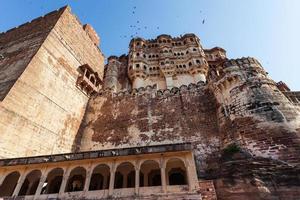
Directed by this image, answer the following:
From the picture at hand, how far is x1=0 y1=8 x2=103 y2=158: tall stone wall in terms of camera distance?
10.1 m

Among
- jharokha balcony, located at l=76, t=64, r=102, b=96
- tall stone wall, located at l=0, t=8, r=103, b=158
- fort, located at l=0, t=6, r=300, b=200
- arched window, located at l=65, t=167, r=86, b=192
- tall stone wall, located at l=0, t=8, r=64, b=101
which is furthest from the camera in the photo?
jharokha balcony, located at l=76, t=64, r=102, b=96

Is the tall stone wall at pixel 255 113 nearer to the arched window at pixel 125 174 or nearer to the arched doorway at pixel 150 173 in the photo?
the arched doorway at pixel 150 173

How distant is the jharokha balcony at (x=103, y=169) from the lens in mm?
7316

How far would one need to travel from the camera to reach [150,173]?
9.96 m

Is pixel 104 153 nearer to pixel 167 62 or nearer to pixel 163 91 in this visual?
pixel 163 91

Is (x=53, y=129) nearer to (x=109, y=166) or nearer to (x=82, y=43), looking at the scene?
(x=109, y=166)

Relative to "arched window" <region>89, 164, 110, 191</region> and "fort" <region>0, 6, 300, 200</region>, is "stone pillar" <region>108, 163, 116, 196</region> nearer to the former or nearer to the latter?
"fort" <region>0, 6, 300, 200</region>

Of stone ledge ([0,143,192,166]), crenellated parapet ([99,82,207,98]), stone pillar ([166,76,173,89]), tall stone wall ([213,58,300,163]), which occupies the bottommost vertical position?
stone ledge ([0,143,192,166])

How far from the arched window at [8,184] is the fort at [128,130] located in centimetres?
5

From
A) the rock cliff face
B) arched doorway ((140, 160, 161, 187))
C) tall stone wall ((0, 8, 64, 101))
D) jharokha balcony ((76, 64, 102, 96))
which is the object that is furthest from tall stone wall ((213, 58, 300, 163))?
tall stone wall ((0, 8, 64, 101))

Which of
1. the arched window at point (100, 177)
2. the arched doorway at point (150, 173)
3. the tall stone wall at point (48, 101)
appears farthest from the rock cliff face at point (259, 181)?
the tall stone wall at point (48, 101)

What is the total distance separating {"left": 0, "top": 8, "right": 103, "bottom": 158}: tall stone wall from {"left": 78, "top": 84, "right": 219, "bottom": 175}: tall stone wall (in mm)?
1504

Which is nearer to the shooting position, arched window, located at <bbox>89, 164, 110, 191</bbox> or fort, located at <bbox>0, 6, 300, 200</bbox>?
fort, located at <bbox>0, 6, 300, 200</bbox>

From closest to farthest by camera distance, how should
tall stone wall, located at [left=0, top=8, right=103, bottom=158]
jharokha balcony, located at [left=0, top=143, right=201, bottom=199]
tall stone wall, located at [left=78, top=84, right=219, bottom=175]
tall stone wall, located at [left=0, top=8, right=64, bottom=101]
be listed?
jharokha balcony, located at [left=0, top=143, right=201, bottom=199] < tall stone wall, located at [left=0, top=8, right=103, bottom=158] < tall stone wall, located at [left=0, top=8, right=64, bottom=101] < tall stone wall, located at [left=78, top=84, right=219, bottom=175]
